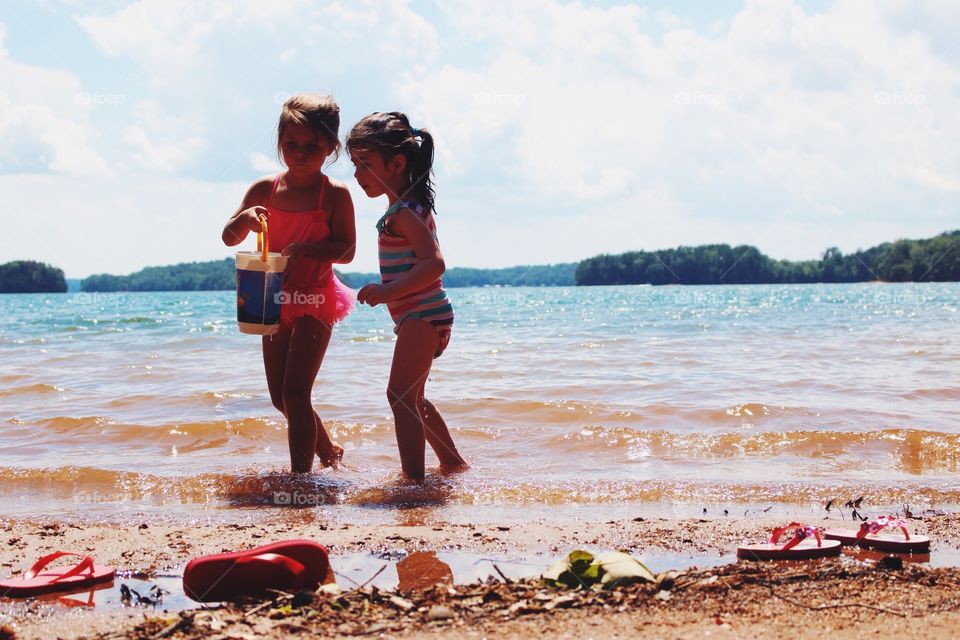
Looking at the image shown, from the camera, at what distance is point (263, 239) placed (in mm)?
4164

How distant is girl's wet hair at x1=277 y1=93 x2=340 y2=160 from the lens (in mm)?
4223

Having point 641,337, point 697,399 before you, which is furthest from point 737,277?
point 697,399

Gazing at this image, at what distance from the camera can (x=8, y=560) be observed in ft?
10.2

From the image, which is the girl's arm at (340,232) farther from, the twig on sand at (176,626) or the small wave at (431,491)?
the twig on sand at (176,626)

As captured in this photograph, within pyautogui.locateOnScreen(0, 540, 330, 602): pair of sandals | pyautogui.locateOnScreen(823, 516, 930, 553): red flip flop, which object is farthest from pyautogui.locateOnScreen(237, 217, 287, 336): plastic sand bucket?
pyautogui.locateOnScreen(823, 516, 930, 553): red flip flop

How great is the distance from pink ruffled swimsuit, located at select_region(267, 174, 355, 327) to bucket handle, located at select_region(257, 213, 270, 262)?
20 centimetres

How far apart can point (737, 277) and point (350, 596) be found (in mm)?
86429

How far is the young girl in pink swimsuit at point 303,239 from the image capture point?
429 centimetres

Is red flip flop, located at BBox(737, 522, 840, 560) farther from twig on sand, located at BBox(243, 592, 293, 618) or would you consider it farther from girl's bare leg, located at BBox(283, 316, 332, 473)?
girl's bare leg, located at BBox(283, 316, 332, 473)

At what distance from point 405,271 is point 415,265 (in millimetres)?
106

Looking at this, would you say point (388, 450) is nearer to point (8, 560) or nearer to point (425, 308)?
point (425, 308)

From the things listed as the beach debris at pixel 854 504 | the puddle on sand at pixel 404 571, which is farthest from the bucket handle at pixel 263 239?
the beach debris at pixel 854 504

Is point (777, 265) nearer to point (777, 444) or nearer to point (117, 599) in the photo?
point (777, 444)

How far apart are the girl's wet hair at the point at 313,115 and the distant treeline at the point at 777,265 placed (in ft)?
219
